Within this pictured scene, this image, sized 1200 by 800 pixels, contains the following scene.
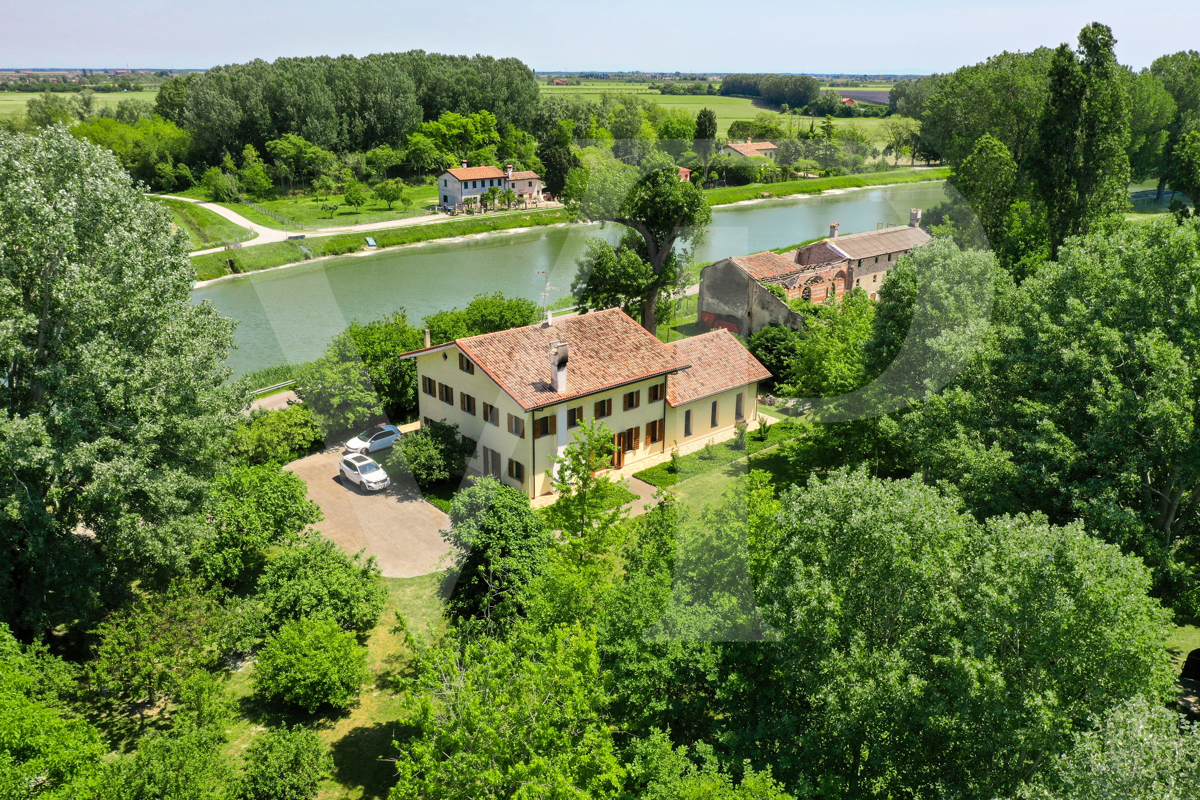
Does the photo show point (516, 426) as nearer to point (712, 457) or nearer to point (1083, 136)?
point (712, 457)

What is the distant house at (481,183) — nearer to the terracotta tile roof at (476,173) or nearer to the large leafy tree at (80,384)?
the terracotta tile roof at (476,173)

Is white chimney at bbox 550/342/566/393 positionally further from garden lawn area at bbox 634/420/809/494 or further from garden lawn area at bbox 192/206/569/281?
garden lawn area at bbox 192/206/569/281

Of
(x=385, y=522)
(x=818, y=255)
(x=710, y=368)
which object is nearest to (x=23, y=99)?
(x=818, y=255)

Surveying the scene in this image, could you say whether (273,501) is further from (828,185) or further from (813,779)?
(828,185)

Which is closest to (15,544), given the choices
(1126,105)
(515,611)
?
(515,611)

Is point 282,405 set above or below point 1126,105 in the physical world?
below

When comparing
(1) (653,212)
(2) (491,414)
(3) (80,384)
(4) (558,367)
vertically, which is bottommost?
(2) (491,414)

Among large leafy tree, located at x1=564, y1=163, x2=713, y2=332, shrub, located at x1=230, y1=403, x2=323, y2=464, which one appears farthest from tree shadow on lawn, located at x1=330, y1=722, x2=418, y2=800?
large leafy tree, located at x1=564, y1=163, x2=713, y2=332
